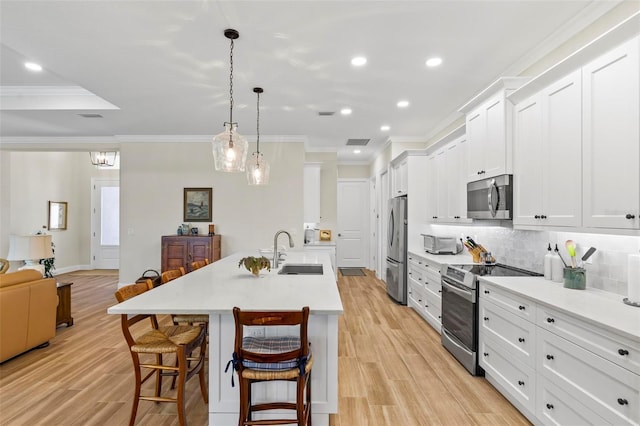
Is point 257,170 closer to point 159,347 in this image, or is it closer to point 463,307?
point 159,347

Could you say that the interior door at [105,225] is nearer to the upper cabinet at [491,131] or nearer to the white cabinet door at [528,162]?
the upper cabinet at [491,131]

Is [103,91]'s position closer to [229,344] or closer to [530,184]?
[229,344]

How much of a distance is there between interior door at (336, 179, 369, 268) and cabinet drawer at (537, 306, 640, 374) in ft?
22.5

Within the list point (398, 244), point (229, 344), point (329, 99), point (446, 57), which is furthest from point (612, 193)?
point (398, 244)

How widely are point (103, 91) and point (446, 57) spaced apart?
3.85 metres

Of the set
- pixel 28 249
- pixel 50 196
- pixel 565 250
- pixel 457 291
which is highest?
pixel 50 196

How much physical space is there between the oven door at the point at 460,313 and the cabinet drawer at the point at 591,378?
82 cm

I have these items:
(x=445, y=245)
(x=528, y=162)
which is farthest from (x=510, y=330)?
(x=445, y=245)

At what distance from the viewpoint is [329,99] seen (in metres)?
4.31

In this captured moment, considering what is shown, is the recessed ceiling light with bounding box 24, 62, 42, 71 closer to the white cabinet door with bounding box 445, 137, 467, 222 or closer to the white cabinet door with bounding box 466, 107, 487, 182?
the white cabinet door with bounding box 466, 107, 487, 182

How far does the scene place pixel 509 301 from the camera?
8.18ft

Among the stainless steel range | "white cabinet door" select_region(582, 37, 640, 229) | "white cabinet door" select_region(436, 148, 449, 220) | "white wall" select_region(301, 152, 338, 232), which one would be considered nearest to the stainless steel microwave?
the stainless steel range

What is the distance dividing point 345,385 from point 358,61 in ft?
9.60

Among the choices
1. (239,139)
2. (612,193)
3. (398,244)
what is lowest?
(398,244)
